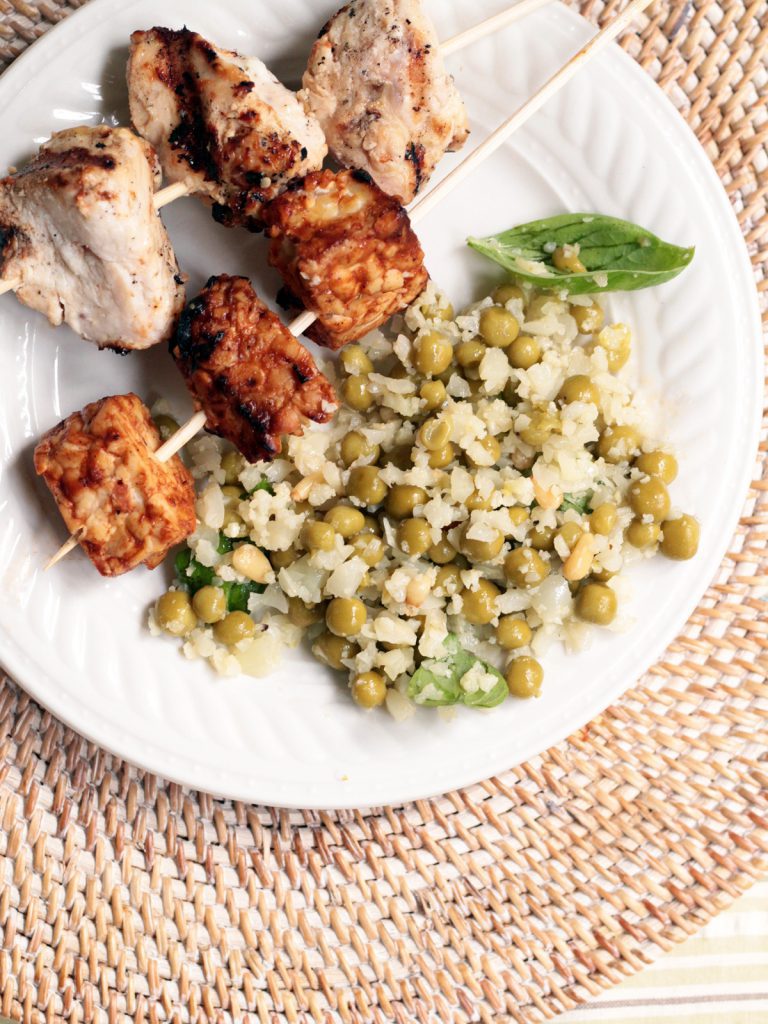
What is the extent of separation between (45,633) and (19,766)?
25.7 inches

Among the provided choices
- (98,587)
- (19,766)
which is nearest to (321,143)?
(98,587)

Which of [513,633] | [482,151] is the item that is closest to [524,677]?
[513,633]

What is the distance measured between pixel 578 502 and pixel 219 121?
1.82 meters

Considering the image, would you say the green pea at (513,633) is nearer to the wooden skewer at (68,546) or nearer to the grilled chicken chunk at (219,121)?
the wooden skewer at (68,546)

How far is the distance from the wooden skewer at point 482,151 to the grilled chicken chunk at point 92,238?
34 cm

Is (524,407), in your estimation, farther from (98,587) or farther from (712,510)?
(98,587)

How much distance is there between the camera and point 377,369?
3.71 meters

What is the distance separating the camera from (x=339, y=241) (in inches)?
120

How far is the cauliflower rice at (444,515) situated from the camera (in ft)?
11.4

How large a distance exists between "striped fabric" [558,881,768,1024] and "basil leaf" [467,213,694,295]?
280 centimetres

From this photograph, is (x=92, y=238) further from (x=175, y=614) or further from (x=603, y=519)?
(x=603, y=519)

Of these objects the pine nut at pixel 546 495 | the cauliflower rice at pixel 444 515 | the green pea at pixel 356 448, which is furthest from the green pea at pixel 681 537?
the green pea at pixel 356 448

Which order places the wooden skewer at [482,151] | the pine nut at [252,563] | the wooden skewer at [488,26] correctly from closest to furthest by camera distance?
the wooden skewer at [482,151] < the wooden skewer at [488,26] < the pine nut at [252,563]

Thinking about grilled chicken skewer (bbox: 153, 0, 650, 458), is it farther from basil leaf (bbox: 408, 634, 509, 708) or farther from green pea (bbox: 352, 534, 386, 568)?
basil leaf (bbox: 408, 634, 509, 708)
